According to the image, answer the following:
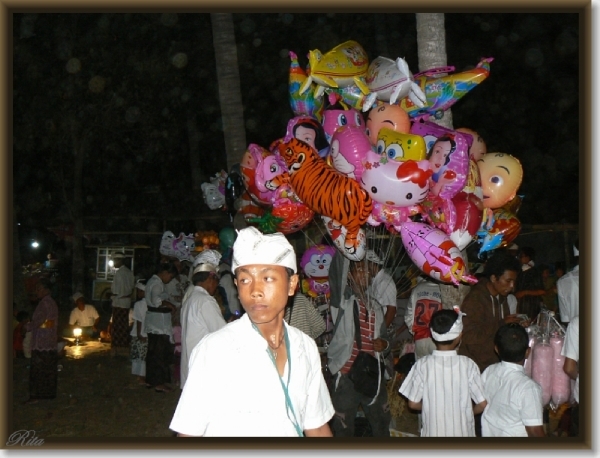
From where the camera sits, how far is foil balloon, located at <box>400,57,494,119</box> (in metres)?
5.70

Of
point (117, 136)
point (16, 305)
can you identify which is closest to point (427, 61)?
point (16, 305)

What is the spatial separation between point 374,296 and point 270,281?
3.99 m

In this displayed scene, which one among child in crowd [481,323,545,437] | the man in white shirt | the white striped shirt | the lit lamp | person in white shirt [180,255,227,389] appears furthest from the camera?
the lit lamp

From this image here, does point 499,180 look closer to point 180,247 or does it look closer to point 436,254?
point 436,254

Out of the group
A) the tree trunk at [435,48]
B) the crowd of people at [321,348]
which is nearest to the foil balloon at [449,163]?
the crowd of people at [321,348]

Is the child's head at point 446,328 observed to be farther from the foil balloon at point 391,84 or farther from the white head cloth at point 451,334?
the foil balloon at point 391,84

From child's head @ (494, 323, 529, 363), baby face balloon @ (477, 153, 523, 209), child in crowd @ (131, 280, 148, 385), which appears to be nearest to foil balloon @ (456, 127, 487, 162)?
baby face balloon @ (477, 153, 523, 209)

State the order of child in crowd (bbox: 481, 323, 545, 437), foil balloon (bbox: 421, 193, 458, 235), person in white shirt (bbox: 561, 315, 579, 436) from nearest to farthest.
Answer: child in crowd (bbox: 481, 323, 545, 437) → person in white shirt (bbox: 561, 315, 579, 436) → foil balloon (bbox: 421, 193, 458, 235)

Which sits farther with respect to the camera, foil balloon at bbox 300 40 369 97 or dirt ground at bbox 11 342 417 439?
dirt ground at bbox 11 342 417 439

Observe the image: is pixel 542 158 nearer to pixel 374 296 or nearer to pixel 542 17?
pixel 542 17

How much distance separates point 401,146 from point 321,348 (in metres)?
3.97

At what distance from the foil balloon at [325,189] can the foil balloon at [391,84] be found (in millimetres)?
626

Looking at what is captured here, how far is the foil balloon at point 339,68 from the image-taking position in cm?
579

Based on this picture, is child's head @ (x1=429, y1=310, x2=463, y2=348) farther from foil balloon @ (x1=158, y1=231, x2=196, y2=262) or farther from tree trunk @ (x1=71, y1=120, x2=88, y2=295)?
tree trunk @ (x1=71, y1=120, x2=88, y2=295)
